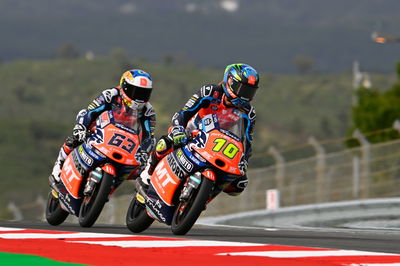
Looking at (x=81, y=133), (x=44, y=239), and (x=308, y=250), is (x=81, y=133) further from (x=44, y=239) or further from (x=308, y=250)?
(x=308, y=250)

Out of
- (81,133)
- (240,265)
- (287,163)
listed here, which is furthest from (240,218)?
(240,265)

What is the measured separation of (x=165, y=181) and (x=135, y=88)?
157 centimetres

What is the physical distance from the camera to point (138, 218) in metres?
12.2

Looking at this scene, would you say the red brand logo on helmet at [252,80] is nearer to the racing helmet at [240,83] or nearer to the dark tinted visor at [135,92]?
the racing helmet at [240,83]

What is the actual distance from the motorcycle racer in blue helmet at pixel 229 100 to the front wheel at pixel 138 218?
0.76 metres

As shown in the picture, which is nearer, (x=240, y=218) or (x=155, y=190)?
(x=155, y=190)

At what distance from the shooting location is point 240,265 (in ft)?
25.5

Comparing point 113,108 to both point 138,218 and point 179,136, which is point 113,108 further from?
point 179,136

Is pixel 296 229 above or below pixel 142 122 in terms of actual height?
below

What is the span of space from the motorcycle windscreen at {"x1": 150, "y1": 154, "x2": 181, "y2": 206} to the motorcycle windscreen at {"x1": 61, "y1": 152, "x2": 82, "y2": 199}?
149 centimetres

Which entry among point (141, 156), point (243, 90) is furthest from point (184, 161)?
point (141, 156)

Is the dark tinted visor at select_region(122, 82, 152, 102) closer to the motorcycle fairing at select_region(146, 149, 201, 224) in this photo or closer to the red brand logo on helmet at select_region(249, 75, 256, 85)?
the motorcycle fairing at select_region(146, 149, 201, 224)

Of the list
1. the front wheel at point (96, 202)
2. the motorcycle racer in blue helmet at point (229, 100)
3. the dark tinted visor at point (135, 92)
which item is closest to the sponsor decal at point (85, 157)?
the front wheel at point (96, 202)

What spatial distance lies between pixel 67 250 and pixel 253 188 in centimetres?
1094
